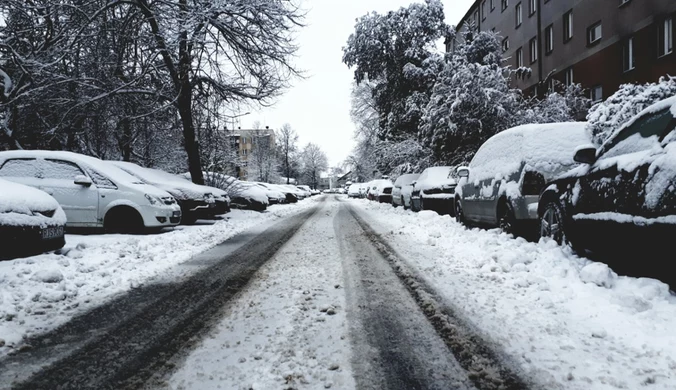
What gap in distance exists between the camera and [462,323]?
3.32m

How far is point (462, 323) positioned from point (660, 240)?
5.68 ft

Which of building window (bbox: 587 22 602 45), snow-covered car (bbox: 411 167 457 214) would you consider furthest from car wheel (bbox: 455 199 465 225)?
building window (bbox: 587 22 602 45)

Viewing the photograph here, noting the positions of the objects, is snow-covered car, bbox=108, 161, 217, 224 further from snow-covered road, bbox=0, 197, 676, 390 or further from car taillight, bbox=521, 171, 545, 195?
car taillight, bbox=521, 171, 545, 195

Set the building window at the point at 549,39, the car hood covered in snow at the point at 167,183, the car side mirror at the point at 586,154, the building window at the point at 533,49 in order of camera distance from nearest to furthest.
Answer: the car side mirror at the point at 586,154, the car hood covered in snow at the point at 167,183, the building window at the point at 549,39, the building window at the point at 533,49

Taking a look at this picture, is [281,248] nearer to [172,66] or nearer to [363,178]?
[172,66]

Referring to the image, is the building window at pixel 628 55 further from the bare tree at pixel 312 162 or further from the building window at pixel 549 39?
the bare tree at pixel 312 162

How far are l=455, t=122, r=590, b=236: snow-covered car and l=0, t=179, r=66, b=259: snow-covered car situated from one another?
6704 mm

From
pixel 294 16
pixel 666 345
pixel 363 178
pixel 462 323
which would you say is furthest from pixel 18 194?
pixel 363 178

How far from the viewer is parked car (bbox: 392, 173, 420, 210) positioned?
56.1ft

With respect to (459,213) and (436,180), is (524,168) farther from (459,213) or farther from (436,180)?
(436,180)

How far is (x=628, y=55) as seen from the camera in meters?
17.1

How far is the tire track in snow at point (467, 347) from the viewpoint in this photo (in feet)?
7.75

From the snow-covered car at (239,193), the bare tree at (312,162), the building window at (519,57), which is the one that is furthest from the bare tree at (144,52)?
the bare tree at (312,162)

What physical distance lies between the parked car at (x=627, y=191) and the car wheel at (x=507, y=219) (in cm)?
119
